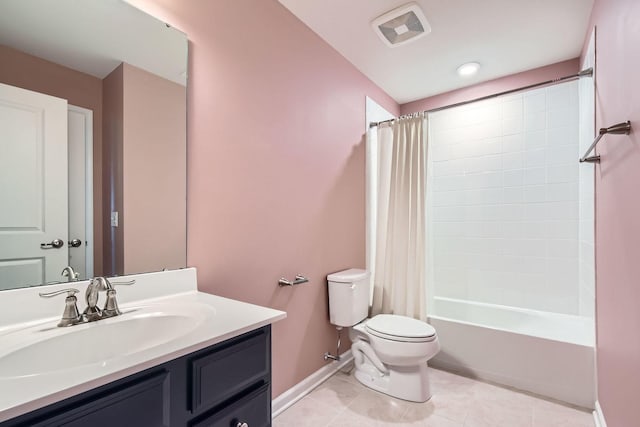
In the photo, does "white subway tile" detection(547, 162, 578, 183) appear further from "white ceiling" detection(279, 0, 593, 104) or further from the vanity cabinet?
the vanity cabinet

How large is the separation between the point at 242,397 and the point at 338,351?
1471 millimetres

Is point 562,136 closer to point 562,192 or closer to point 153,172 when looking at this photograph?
point 562,192

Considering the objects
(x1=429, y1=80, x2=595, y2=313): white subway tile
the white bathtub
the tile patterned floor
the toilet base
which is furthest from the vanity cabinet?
(x1=429, y1=80, x2=595, y2=313): white subway tile

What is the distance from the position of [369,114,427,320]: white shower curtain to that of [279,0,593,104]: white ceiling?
482 mm

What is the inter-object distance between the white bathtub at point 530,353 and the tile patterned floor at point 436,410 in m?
0.09

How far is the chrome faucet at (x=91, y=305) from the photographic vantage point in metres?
0.91

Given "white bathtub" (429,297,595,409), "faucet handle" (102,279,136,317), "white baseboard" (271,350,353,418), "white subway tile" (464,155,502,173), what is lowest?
"white baseboard" (271,350,353,418)

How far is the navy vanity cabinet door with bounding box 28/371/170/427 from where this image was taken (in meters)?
0.57

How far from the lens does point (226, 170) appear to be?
149 cm

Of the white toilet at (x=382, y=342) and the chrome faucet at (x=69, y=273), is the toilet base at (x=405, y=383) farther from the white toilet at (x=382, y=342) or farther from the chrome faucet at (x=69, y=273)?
the chrome faucet at (x=69, y=273)

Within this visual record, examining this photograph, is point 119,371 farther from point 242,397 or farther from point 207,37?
point 207,37

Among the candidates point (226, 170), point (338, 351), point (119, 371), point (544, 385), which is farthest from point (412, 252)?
point (119, 371)

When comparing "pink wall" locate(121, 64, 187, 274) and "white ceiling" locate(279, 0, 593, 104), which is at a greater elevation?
"white ceiling" locate(279, 0, 593, 104)

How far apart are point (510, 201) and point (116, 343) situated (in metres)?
2.91
